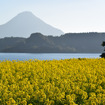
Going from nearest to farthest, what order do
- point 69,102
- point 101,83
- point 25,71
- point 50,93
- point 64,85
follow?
point 69,102 → point 50,93 → point 64,85 → point 101,83 → point 25,71

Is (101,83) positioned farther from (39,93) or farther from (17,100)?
(17,100)

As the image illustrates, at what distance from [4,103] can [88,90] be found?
278 centimetres

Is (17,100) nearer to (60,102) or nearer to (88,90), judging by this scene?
(60,102)

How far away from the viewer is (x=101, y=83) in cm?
815

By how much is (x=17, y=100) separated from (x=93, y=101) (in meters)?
1.92

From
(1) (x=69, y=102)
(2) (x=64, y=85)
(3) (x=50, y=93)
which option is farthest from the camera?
(2) (x=64, y=85)

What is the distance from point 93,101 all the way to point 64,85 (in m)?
1.56

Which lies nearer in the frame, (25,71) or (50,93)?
(50,93)

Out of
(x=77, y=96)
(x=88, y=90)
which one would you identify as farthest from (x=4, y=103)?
(x=88, y=90)

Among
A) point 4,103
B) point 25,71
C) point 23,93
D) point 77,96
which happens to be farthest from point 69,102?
point 25,71

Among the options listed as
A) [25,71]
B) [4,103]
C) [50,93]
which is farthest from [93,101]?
[25,71]

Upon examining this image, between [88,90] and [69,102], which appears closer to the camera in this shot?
[69,102]

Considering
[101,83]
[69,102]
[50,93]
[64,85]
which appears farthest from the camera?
[101,83]

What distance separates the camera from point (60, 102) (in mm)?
5910
